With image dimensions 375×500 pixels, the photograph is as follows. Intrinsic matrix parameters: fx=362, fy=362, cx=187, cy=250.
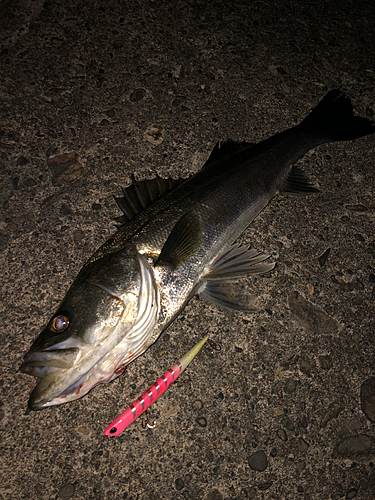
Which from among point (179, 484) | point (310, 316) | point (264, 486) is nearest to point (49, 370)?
point (179, 484)

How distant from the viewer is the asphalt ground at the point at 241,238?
2355mm

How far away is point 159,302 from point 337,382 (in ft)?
4.95

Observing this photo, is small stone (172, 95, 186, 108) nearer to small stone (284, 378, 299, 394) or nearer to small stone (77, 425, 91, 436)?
small stone (284, 378, 299, 394)

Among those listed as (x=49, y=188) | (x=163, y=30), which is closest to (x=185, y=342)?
(x=49, y=188)

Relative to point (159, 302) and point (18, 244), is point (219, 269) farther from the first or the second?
point (18, 244)

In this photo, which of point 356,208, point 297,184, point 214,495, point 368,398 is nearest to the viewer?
point 214,495

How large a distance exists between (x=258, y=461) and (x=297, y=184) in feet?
6.89

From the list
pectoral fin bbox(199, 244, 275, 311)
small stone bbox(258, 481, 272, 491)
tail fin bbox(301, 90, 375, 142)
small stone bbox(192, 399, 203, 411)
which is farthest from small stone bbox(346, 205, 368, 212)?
small stone bbox(258, 481, 272, 491)

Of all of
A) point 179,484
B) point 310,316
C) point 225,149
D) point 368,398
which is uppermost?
point 225,149

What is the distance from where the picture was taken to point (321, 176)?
3289mm

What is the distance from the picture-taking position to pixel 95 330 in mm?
1970

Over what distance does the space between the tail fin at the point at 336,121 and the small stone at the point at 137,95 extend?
58.7 inches

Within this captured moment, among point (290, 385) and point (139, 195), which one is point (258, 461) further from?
point (139, 195)

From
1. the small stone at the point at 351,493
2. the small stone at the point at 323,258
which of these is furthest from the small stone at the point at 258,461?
the small stone at the point at 323,258
